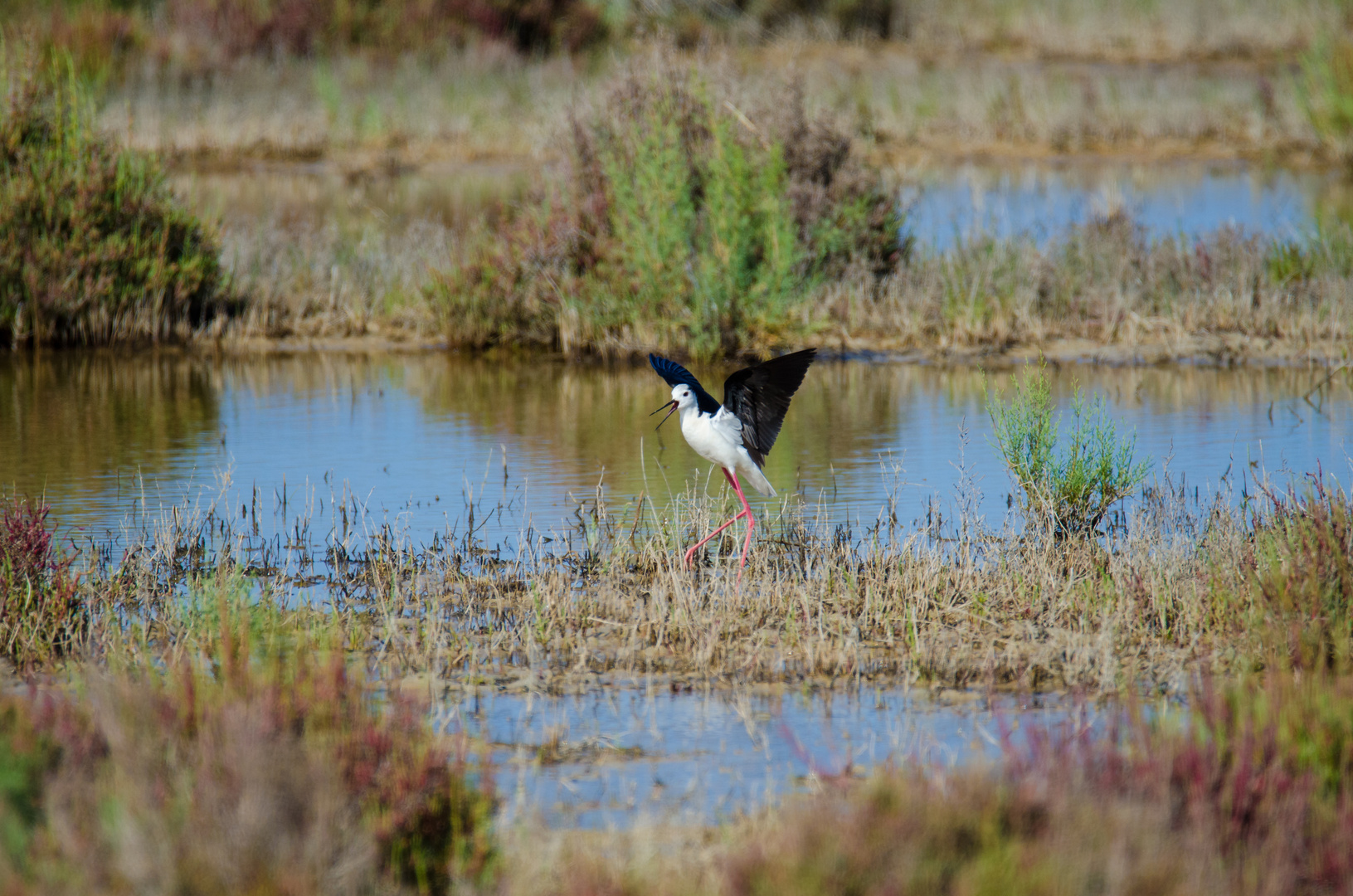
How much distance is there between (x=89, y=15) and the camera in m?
30.5

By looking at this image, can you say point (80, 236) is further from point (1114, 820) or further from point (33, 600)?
point (1114, 820)

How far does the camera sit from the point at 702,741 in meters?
5.07

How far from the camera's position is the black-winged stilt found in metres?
6.95

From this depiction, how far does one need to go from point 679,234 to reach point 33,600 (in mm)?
7027

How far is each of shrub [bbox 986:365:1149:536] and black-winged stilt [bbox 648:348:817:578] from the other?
1053 mm

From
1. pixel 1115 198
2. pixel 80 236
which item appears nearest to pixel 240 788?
pixel 80 236

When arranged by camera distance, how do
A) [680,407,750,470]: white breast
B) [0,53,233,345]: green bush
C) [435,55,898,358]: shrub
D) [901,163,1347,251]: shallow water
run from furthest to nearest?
[901,163,1347,251]: shallow water < [0,53,233,345]: green bush < [435,55,898,358]: shrub < [680,407,750,470]: white breast

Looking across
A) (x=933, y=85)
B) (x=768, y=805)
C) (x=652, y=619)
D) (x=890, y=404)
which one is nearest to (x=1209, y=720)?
(x=768, y=805)

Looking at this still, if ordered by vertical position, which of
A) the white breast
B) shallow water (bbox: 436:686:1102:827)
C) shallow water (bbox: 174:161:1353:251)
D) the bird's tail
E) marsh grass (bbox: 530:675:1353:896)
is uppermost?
shallow water (bbox: 174:161:1353:251)

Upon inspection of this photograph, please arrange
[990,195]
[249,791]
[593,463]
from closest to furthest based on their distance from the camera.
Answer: [249,791] < [593,463] < [990,195]

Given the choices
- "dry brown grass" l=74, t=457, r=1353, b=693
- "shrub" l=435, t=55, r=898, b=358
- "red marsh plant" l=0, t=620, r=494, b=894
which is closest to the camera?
"red marsh plant" l=0, t=620, r=494, b=894

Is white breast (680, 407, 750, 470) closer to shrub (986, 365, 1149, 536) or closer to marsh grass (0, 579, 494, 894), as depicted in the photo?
shrub (986, 365, 1149, 536)

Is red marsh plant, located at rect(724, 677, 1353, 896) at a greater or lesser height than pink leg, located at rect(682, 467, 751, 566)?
lesser

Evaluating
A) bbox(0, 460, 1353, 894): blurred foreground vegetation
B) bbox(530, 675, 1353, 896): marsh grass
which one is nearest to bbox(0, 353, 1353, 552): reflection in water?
bbox(0, 460, 1353, 894): blurred foreground vegetation
